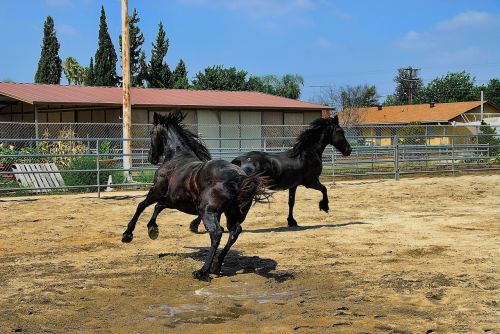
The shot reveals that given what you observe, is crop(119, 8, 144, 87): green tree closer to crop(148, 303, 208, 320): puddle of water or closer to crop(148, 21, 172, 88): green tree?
crop(148, 21, 172, 88): green tree

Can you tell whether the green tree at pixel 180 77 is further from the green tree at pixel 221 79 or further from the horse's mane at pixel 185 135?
the horse's mane at pixel 185 135

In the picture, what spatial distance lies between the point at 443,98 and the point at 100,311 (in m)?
75.4

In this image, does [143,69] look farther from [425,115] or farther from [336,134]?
[336,134]

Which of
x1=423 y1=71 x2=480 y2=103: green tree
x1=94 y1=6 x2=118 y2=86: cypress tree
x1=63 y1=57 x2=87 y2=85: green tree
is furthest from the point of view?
x1=423 y1=71 x2=480 y2=103: green tree

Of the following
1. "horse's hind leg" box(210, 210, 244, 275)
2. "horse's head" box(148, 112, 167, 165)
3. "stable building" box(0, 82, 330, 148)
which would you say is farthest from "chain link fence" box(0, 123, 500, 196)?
"horse's hind leg" box(210, 210, 244, 275)

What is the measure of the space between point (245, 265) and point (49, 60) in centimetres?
4409

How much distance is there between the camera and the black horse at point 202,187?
6578 mm

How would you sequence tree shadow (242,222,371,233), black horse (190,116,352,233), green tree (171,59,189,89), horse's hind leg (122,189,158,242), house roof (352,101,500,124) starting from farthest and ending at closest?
house roof (352,101,500,124), green tree (171,59,189,89), tree shadow (242,222,371,233), black horse (190,116,352,233), horse's hind leg (122,189,158,242)

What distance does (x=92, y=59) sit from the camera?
145ft

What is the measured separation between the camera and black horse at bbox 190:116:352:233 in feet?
32.8

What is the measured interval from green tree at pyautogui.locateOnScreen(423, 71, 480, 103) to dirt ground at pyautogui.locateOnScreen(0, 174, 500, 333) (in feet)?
221

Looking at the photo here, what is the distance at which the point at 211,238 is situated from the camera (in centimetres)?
644

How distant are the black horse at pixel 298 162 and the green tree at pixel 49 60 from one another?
132 feet

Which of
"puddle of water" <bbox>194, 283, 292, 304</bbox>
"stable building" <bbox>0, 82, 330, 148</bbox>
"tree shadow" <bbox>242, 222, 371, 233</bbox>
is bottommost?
"puddle of water" <bbox>194, 283, 292, 304</bbox>
